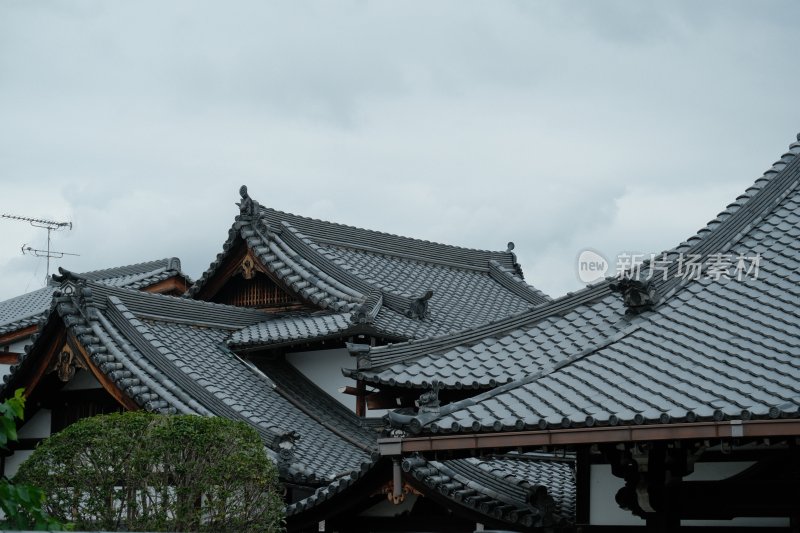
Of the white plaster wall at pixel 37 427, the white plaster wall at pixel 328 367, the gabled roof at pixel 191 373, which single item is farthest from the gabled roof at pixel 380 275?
the white plaster wall at pixel 37 427

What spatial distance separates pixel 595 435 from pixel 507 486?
344 cm

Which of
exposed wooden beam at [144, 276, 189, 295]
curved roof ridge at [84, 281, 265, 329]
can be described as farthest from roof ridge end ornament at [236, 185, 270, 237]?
exposed wooden beam at [144, 276, 189, 295]

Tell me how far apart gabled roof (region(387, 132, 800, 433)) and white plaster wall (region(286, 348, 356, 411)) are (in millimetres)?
7604

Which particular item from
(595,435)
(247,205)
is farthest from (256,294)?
(595,435)

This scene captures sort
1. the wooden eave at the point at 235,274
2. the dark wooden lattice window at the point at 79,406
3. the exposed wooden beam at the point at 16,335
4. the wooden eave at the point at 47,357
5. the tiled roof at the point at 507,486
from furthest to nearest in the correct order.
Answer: the exposed wooden beam at the point at 16,335 < the wooden eave at the point at 235,274 < the dark wooden lattice window at the point at 79,406 < the wooden eave at the point at 47,357 < the tiled roof at the point at 507,486

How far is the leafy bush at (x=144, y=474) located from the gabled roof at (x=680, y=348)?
2.84m

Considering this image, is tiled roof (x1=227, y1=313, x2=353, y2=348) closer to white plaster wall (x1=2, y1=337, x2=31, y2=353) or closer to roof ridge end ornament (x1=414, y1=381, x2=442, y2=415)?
roof ridge end ornament (x1=414, y1=381, x2=442, y2=415)

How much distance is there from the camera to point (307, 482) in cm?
1614

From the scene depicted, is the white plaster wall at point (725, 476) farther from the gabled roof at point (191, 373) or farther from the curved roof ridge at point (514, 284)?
the curved roof ridge at point (514, 284)

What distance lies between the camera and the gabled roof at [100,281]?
29.3 metres

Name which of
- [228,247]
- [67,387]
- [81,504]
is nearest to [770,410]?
[81,504]

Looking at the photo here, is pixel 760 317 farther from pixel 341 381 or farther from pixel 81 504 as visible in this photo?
pixel 341 381

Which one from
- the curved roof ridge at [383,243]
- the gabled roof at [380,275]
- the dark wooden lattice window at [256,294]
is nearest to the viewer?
the gabled roof at [380,275]

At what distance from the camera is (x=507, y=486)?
40.8 ft
